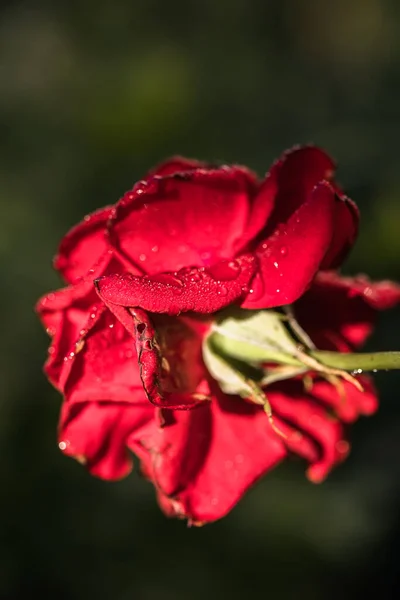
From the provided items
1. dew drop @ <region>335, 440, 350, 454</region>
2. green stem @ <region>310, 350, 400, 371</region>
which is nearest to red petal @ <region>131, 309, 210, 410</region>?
green stem @ <region>310, 350, 400, 371</region>

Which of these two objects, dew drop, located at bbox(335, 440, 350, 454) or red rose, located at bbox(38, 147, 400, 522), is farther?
dew drop, located at bbox(335, 440, 350, 454)

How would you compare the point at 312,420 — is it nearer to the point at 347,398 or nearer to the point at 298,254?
the point at 347,398

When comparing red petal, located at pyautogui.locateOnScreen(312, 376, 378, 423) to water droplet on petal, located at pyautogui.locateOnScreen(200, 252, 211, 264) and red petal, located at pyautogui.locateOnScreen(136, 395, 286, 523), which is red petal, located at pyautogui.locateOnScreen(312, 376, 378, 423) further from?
water droplet on petal, located at pyautogui.locateOnScreen(200, 252, 211, 264)

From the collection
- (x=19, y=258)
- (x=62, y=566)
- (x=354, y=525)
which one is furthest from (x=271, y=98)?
(x=62, y=566)

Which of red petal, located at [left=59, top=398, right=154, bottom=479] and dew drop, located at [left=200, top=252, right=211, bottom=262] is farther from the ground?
dew drop, located at [left=200, top=252, right=211, bottom=262]

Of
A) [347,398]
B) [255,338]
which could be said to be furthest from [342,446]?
[255,338]

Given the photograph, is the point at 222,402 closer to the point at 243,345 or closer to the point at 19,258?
the point at 243,345

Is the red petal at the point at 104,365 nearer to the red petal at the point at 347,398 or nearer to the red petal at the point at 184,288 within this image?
the red petal at the point at 184,288

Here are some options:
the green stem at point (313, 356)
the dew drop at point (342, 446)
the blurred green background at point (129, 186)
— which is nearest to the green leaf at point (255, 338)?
the green stem at point (313, 356)
